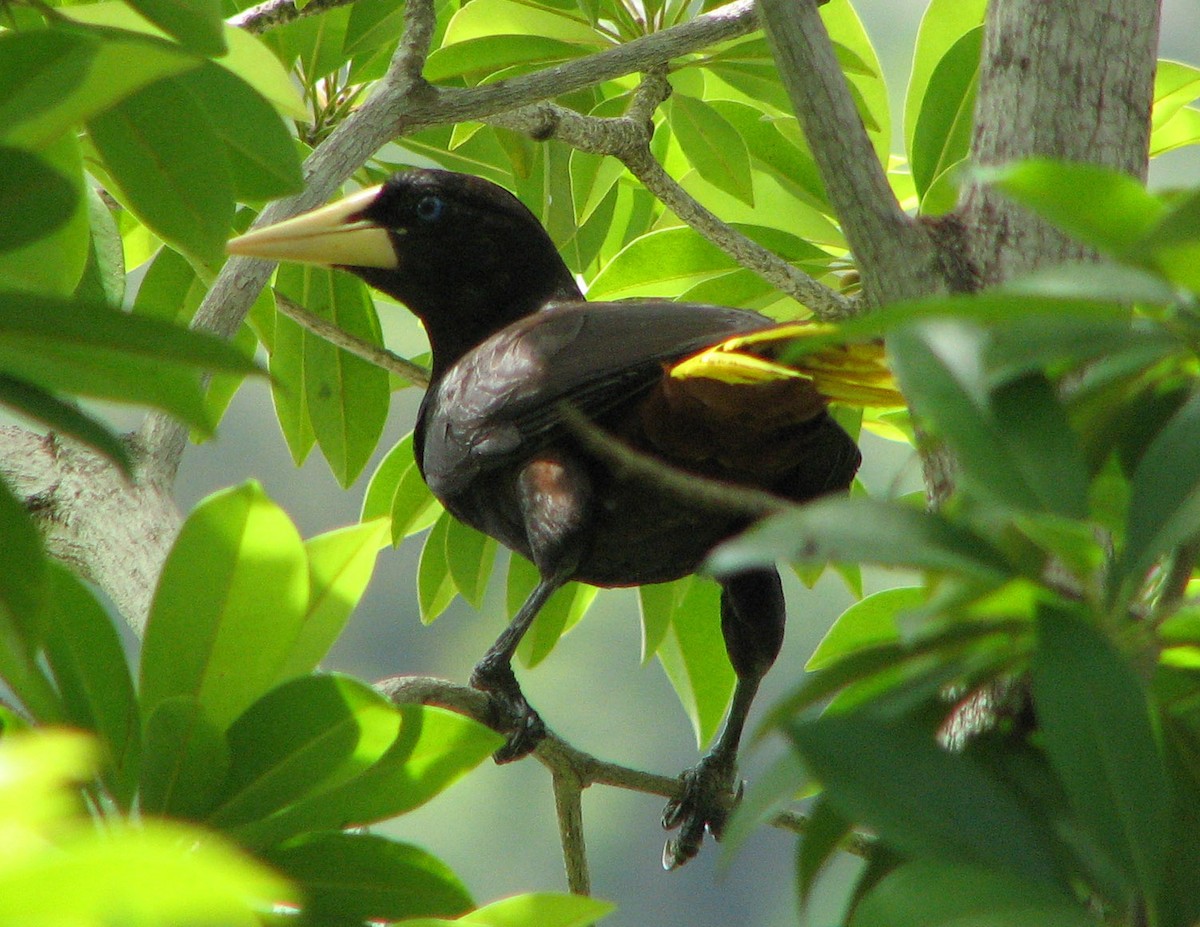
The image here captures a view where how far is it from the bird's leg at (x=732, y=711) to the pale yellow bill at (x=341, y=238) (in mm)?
803

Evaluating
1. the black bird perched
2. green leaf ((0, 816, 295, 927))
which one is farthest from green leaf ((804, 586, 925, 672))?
green leaf ((0, 816, 295, 927))

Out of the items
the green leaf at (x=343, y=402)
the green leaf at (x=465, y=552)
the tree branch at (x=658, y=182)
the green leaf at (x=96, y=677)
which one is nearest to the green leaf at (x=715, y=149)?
the tree branch at (x=658, y=182)

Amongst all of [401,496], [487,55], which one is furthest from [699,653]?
[487,55]

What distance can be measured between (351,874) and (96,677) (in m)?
0.26

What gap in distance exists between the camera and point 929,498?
47.5 inches

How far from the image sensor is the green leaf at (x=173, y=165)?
1.09m

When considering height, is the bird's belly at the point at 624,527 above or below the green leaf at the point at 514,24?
below

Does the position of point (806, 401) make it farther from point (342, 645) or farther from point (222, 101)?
point (342, 645)

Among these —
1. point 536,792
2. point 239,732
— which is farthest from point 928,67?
point 536,792

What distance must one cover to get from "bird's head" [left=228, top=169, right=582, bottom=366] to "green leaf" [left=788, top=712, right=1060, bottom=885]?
1683 millimetres

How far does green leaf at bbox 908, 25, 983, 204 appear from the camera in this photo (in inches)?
76.7

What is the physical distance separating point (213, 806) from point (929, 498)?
2.19 feet

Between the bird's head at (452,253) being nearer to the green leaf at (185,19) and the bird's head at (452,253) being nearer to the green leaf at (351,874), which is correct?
the green leaf at (185,19)

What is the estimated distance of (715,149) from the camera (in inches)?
83.7
